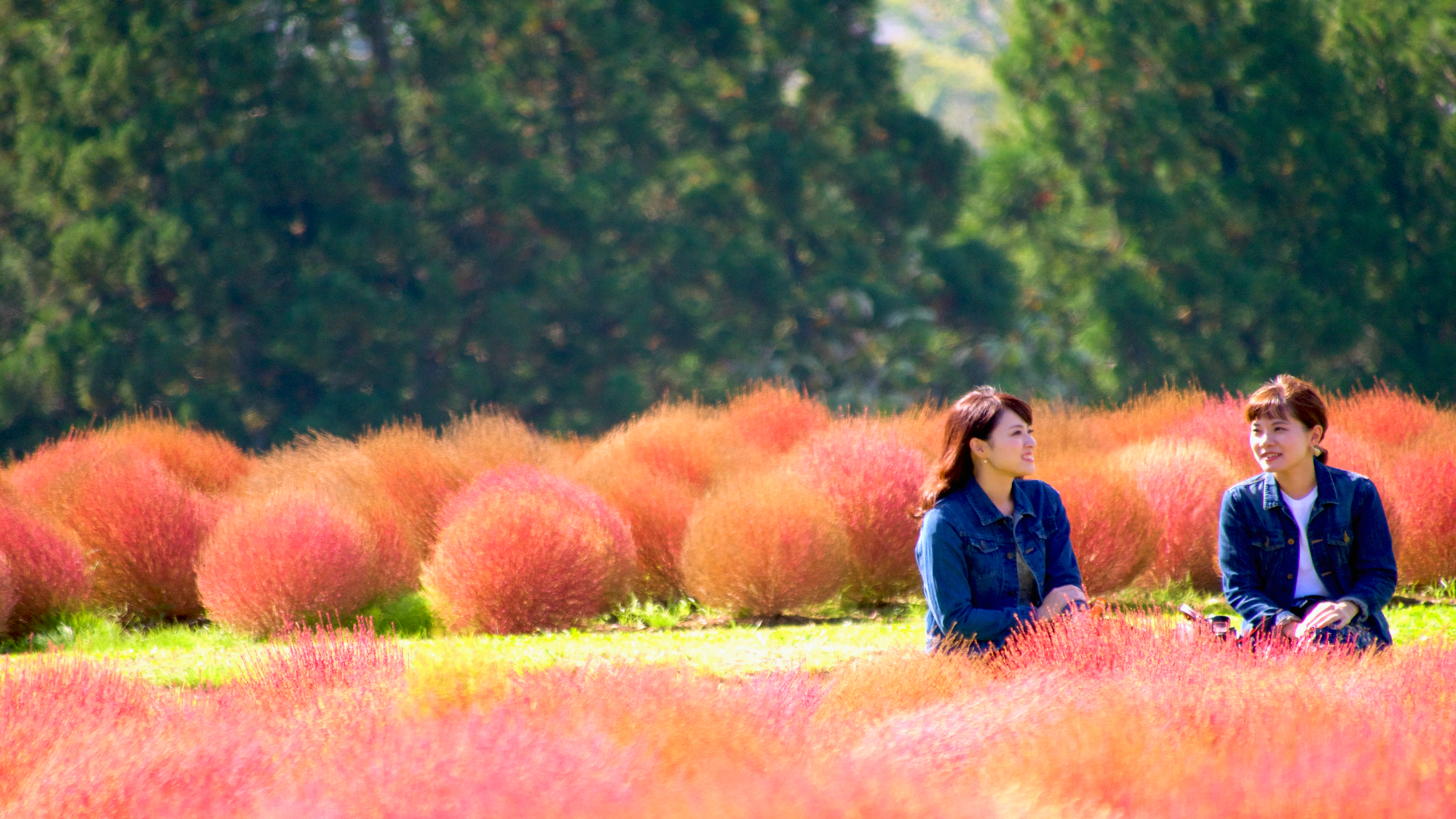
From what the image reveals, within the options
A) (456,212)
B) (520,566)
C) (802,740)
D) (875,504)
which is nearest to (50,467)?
(520,566)

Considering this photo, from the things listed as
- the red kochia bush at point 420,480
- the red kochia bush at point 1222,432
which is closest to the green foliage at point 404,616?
the red kochia bush at point 420,480

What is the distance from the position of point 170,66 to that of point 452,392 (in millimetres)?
6937

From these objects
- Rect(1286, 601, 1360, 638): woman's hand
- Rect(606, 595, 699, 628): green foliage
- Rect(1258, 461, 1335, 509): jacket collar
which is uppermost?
Rect(1258, 461, 1335, 509): jacket collar

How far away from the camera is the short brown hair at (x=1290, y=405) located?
189 inches

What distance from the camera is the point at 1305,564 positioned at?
4.87 m

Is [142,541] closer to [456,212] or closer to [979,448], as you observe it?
[979,448]

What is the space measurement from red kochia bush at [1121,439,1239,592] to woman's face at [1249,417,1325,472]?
4.52m

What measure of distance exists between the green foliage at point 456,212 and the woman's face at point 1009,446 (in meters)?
18.6

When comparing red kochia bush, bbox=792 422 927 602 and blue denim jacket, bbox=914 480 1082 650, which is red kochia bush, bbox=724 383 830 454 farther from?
blue denim jacket, bbox=914 480 1082 650

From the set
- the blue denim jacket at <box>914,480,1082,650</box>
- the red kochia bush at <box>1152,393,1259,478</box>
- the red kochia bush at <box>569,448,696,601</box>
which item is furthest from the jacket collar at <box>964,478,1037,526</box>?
the red kochia bush at <box>1152,393,1259,478</box>

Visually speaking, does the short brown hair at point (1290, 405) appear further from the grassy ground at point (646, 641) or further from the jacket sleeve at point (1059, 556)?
the grassy ground at point (646, 641)

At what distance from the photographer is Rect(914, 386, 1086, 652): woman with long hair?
4602mm

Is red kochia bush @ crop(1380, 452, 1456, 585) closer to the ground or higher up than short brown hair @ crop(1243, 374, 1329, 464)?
closer to the ground

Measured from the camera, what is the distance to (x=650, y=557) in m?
9.55
